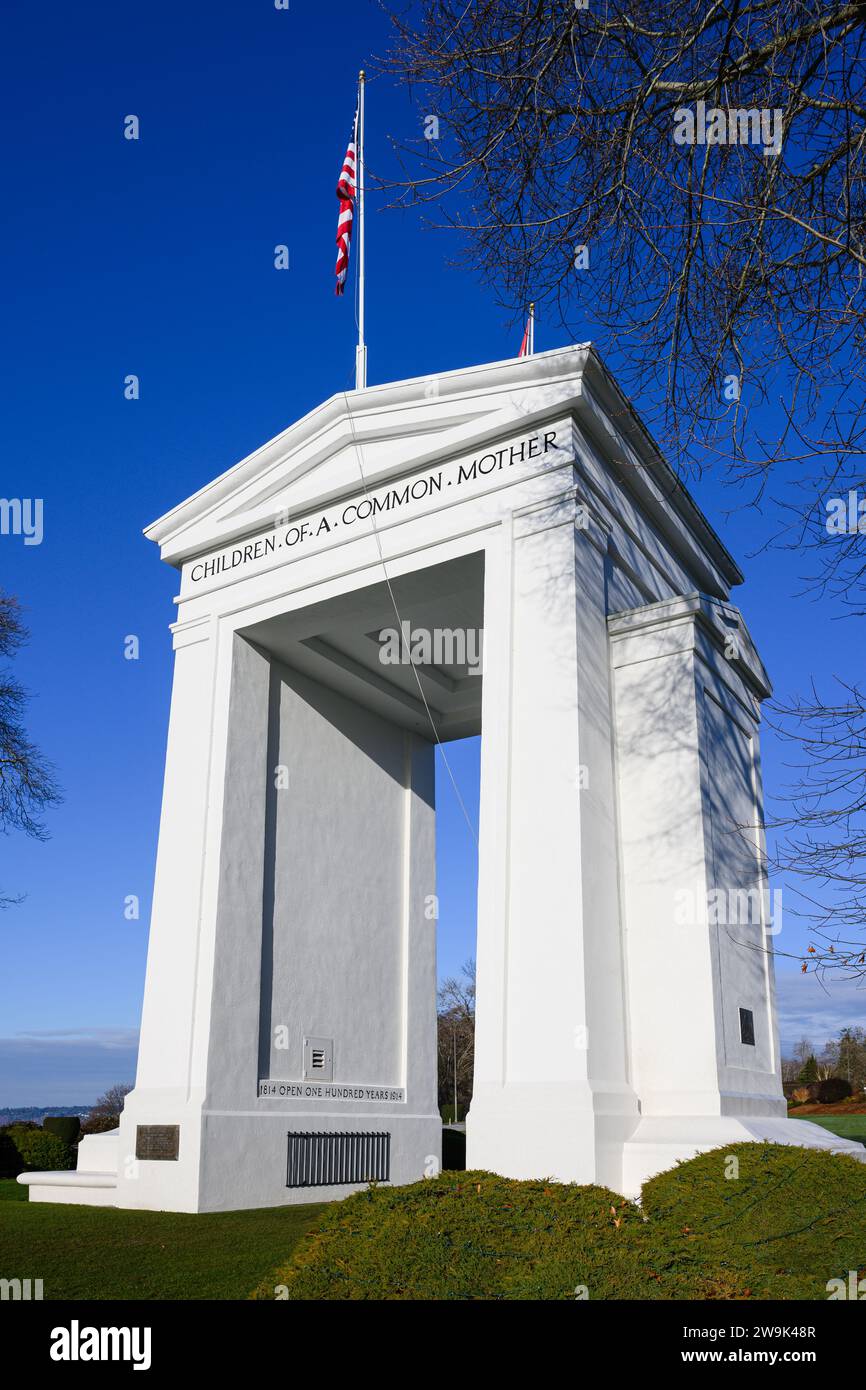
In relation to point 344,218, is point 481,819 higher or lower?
lower

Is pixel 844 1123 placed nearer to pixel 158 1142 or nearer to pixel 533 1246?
pixel 158 1142

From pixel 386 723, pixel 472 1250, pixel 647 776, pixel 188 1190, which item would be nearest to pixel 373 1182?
pixel 472 1250

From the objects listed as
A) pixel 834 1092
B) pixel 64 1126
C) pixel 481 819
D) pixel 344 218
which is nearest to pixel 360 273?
pixel 344 218

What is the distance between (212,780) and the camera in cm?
1536

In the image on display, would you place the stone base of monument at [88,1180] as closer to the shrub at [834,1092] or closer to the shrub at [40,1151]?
the shrub at [40,1151]

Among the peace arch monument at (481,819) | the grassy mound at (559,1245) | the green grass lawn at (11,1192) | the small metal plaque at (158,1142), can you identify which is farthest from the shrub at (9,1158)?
the grassy mound at (559,1245)

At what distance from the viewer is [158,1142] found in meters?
13.6

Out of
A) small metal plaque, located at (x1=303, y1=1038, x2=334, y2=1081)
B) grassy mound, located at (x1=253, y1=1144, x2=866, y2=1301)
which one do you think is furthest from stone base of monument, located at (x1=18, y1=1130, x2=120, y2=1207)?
grassy mound, located at (x1=253, y1=1144, x2=866, y2=1301)

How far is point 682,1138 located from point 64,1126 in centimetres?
1788

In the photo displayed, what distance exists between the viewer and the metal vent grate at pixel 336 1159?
1484cm

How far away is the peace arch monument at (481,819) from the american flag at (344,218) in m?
2.75

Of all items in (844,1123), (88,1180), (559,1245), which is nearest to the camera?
(559,1245)
